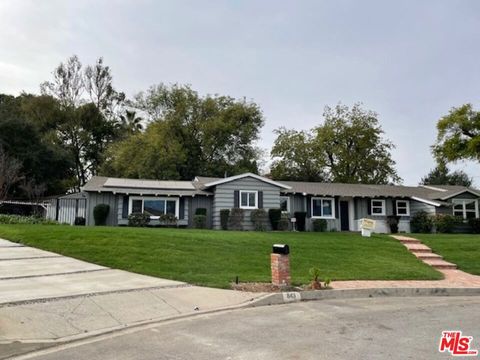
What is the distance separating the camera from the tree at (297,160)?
46.4 m

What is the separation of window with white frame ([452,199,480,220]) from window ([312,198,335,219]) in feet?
27.7

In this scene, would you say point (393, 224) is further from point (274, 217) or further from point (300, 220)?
point (274, 217)

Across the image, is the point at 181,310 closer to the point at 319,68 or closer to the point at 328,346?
the point at 328,346

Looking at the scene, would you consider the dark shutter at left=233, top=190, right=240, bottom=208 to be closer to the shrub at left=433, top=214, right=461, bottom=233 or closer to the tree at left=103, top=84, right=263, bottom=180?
the shrub at left=433, top=214, right=461, bottom=233

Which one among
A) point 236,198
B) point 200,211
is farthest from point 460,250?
point 200,211

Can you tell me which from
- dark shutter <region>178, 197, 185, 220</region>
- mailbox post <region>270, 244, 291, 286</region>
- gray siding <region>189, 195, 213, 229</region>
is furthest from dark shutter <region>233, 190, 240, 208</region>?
mailbox post <region>270, 244, 291, 286</region>

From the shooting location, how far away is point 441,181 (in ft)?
203

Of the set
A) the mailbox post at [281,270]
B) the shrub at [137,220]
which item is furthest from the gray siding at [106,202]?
the mailbox post at [281,270]

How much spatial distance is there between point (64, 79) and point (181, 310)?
42.8 m

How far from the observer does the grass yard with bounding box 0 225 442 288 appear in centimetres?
1191

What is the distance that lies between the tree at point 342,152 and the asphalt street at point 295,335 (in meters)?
37.8

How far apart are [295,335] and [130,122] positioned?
45.1 m

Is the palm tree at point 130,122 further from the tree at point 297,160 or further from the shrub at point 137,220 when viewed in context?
the shrub at point 137,220

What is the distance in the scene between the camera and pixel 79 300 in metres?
8.40
